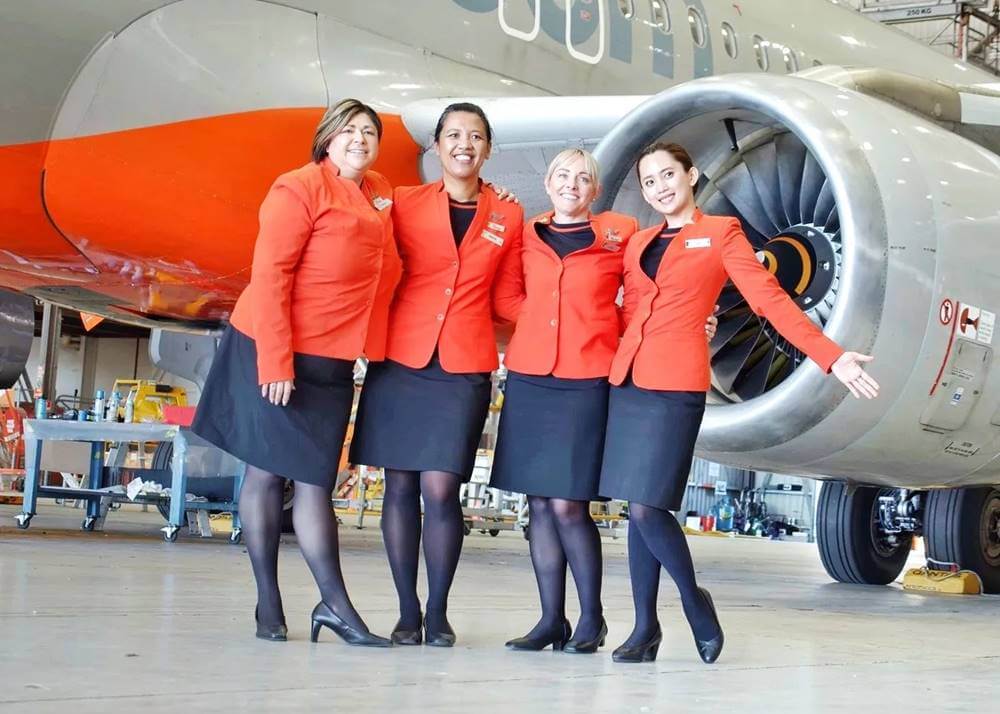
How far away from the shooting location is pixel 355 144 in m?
3.38

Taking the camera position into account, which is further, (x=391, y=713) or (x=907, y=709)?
(x=907, y=709)

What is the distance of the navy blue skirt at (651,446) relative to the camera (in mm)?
3318

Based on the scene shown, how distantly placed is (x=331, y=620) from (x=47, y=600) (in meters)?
1.05

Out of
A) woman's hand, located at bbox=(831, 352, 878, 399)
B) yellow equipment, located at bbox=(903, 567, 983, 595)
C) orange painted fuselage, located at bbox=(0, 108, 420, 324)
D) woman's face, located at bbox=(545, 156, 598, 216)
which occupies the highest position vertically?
orange painted fuselage, located at bbox=(0, 108, 420, 324)

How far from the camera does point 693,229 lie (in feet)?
11.3

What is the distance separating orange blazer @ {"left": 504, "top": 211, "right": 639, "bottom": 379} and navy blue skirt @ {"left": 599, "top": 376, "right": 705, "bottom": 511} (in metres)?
0.15

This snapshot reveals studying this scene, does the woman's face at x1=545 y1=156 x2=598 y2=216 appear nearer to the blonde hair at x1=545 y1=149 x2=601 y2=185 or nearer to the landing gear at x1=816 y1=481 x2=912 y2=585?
the blonde hair at x1=545 y1=149 x2=601 y2=185

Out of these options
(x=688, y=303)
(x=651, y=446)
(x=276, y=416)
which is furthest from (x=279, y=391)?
(x=688, y=303)

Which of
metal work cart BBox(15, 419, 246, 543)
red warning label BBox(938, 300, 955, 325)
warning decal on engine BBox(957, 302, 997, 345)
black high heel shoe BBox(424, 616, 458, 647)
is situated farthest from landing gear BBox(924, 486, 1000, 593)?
black high heel shoe BBox(424, 616, 458, 647)

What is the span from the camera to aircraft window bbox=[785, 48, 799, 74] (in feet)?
28.3

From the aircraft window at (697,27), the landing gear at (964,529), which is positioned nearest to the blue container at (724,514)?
the aircraft window at (697,27)

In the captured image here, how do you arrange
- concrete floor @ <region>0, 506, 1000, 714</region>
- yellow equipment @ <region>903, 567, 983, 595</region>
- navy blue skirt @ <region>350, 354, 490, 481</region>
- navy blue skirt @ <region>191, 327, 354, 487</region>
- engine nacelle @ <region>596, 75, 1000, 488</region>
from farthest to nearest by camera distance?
1. yellow equipment @ <region>903, 567, 983, 595</region>
2. engine nacelle @ <region>596, 75, 1000, 488</region>
3. navy blue skirt @ <region>350, 354, 490, 481</region>
4. navy blue skirt @ <region>191, 327, 354, 487</region>
5. concrete floor @ <region>0, 506, 1000, 714</region>

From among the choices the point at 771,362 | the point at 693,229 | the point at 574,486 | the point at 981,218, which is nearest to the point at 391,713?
the point at 574,486

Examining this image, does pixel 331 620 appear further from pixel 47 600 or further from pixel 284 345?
pixel 47 600
